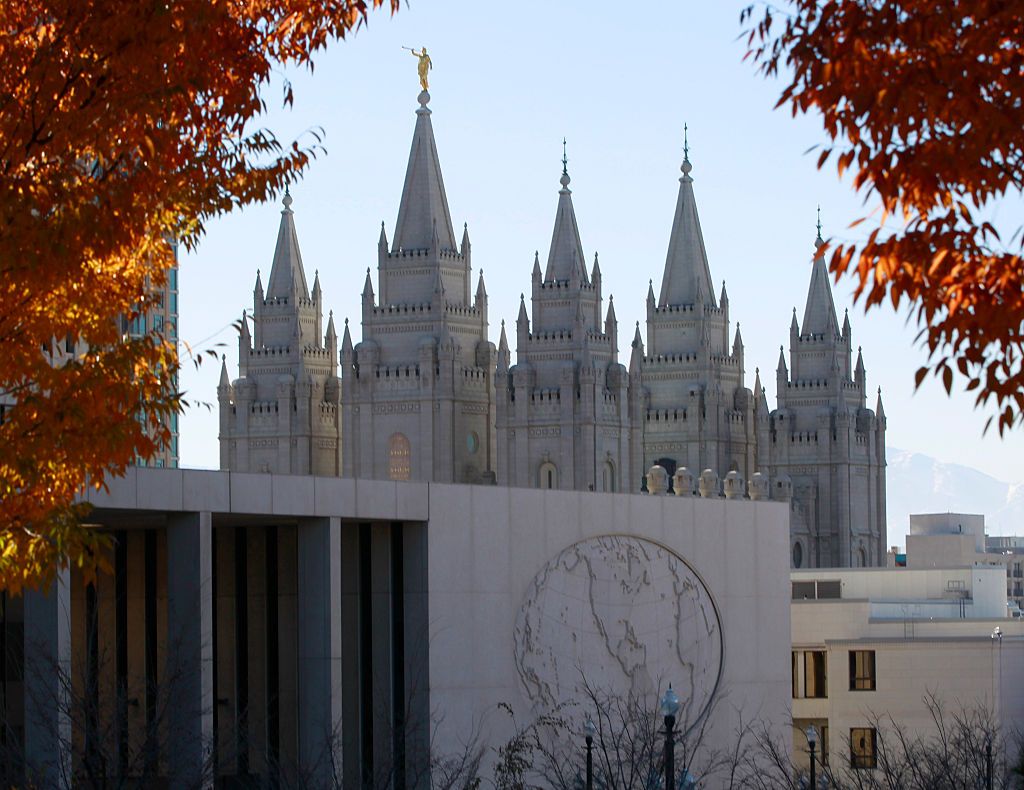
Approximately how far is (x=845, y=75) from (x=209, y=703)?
21231mm

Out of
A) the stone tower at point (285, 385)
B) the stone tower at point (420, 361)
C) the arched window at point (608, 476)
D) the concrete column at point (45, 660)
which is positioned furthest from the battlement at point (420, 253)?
the concrete column at point (45, 660)

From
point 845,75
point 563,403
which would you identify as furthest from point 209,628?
point 563,403

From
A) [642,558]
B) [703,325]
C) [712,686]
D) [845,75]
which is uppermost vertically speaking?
[703,325]

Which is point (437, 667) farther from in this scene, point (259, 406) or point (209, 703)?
point (259, 406)

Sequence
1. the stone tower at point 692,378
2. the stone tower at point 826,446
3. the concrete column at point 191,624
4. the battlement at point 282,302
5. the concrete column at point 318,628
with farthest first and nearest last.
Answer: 1. the stone tower at point 826,446
2. the stone tower at point 692,378
3. the battlement at point 282,302
4. the concrete column at point 318,628
5. the concrete column at point 191,624

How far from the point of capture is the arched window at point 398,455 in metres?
96.9

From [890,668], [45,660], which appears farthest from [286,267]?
[45,660]

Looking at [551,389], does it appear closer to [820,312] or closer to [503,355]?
[503,355]

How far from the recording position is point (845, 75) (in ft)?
28.2

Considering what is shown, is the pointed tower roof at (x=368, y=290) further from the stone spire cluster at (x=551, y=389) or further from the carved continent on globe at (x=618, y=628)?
Answer: the carved continent on globe at (x=618, y=628)

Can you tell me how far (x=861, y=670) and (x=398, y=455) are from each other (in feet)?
137

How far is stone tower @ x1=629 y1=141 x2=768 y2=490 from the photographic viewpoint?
10838cm

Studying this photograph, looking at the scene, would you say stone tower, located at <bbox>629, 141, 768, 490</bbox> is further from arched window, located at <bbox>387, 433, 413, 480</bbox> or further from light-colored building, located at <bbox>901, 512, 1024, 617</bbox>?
arched window, located at <bbox>387, 433, 413, 480</bbox>

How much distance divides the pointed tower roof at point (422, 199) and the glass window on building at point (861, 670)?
4452cm
